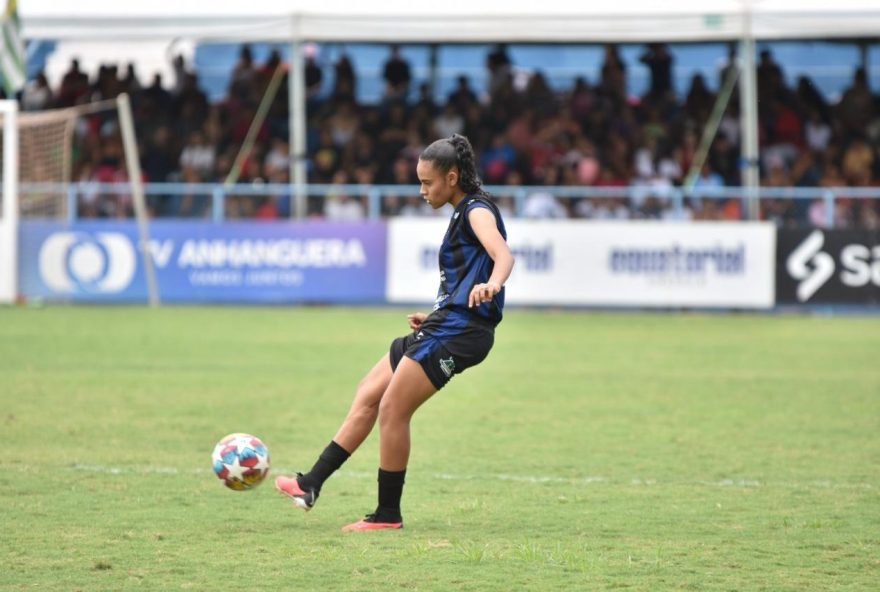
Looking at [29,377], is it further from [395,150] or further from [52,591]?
[395,150]

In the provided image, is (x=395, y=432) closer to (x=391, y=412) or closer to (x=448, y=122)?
(x=391, y=412)

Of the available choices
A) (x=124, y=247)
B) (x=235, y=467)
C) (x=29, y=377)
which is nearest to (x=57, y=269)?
(x=124, y=247)

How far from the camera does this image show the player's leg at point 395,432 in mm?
6871

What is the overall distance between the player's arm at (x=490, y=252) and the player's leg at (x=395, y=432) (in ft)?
1.61

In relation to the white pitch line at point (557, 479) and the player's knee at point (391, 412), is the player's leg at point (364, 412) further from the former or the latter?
the white pitch line at point (557, 479)

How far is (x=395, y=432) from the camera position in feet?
22.7

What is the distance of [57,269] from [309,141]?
566cm

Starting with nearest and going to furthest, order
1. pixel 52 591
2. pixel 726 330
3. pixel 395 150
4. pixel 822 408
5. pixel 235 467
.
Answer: pixel 52 591, pixel 235 467, pixel 822 408, pixel 726 330, pixel 395 150

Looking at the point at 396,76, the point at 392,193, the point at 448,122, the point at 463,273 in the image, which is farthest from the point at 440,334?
the point at 396,76

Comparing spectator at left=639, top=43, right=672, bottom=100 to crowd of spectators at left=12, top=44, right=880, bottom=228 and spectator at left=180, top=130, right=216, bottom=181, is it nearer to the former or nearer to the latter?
crowd of spectators at left=12, top=44, right=880, bottom=228

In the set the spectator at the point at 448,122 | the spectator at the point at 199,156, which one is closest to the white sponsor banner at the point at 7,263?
the spectator at the point at 199,156

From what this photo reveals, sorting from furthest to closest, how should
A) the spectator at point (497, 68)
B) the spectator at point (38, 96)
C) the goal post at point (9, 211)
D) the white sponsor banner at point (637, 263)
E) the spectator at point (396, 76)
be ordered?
the spectator at point (38, 96) → the spectator at point (396, 76) → the spectator at point (497, 68) → the white sponsor banner at point (637, 263) → the goal post at point (9, 211)

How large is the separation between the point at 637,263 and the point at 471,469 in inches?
528

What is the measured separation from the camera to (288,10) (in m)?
23.4
